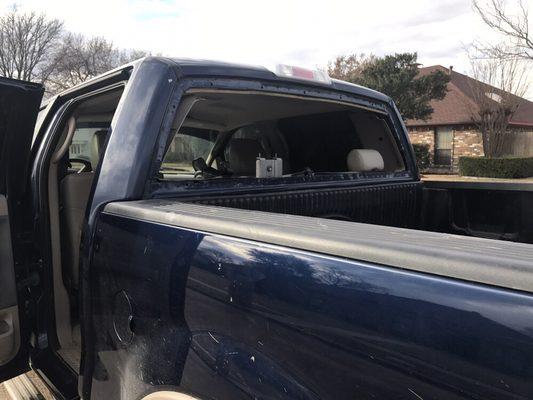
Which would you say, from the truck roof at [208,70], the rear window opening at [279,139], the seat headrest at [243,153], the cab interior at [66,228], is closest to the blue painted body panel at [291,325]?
the truck roof at [208,70]

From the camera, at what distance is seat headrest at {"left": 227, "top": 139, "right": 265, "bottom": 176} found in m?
4.03

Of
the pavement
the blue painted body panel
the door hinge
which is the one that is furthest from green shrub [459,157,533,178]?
the blue painted body panel

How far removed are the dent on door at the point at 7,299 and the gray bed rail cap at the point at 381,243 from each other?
3.33ft

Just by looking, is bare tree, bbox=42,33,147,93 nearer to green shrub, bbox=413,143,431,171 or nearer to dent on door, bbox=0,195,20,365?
green shrub, bbox=413,143,431,171

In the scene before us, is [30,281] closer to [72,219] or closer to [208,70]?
[72,219]

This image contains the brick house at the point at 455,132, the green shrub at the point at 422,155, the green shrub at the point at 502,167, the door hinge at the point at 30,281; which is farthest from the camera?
the green shrub at the point at 422,155

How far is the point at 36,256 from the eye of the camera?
2.54 m

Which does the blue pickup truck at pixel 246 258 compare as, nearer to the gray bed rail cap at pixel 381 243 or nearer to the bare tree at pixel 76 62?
the gray bed rail cap at pixel 381 243

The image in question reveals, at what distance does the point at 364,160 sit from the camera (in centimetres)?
330

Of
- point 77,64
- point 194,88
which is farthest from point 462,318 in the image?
point 77,64

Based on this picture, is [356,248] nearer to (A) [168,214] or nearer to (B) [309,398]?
(B) [309,398]

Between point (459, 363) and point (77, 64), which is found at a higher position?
point (77, 64)

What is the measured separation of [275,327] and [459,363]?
451mm

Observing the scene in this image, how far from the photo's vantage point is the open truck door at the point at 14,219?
7.56 ft
